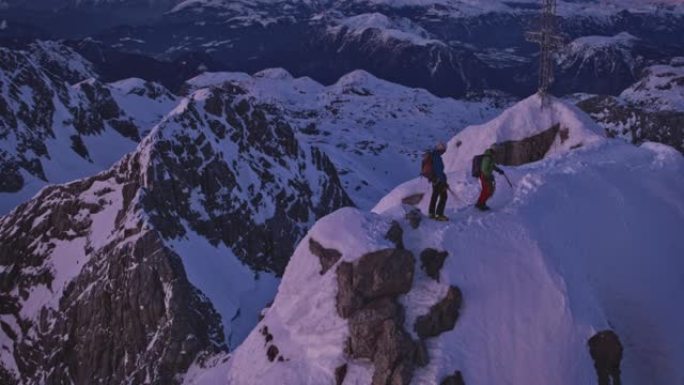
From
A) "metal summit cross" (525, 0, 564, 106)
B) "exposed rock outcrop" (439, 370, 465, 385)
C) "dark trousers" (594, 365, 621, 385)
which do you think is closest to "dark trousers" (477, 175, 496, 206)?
"exposed rock outcrop" (439, 370, 465, 385)

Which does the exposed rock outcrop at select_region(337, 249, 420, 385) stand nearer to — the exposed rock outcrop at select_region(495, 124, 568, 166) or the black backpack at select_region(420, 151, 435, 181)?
the black backpack at select_region(420, 151, 435, 181)

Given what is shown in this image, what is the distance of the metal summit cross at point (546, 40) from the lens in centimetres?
5691

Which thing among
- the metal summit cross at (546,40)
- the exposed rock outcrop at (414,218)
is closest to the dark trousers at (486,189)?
the exposed rock outcrop at (414,218)

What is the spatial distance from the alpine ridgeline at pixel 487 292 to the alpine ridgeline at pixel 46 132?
105 meters

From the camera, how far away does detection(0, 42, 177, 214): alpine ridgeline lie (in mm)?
125438

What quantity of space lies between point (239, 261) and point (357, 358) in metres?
67.0

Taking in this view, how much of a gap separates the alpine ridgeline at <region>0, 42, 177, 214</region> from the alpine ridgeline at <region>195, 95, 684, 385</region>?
10457 cm

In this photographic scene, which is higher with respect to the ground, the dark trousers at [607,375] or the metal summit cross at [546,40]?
the metal summit cross at [546,40]

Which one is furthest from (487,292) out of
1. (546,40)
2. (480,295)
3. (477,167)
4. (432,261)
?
(546,40)

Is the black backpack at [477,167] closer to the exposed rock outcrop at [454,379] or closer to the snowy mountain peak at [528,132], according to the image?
the exposed rock outcrop at [454,379]

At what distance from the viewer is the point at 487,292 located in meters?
28.2

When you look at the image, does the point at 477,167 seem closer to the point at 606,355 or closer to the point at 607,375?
the point at 606,355

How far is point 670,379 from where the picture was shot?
2858cm

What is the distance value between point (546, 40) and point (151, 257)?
156 feet
